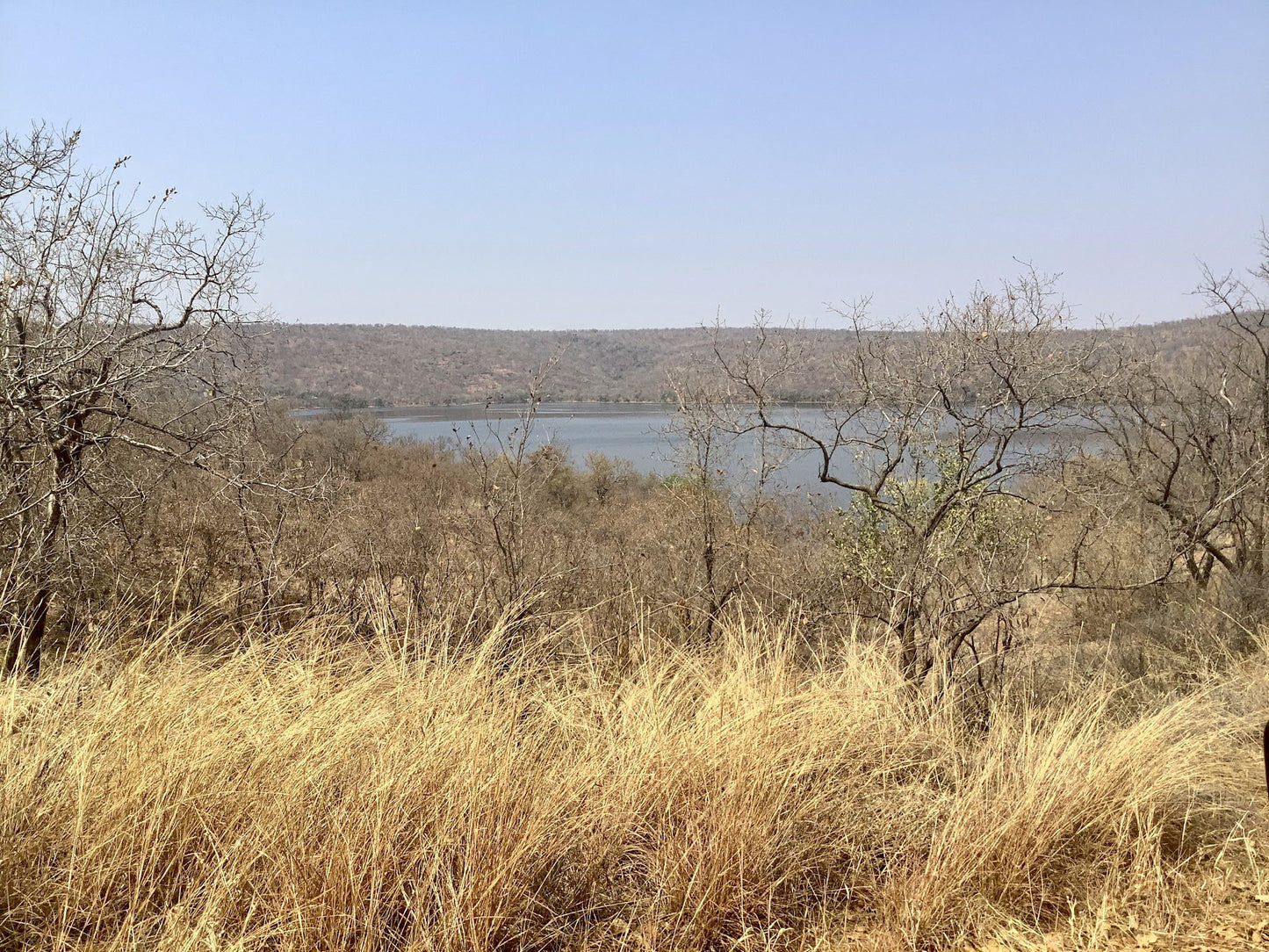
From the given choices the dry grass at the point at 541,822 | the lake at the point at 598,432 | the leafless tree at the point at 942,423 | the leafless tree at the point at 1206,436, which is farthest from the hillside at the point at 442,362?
the dry grass at the point at 541,822

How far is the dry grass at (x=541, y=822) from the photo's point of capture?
2258 millimetres

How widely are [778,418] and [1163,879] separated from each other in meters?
7.31

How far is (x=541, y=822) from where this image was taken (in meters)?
2.54

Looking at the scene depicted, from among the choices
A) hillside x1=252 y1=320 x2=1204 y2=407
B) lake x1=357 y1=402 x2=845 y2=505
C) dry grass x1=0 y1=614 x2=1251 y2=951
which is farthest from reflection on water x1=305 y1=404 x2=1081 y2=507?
dry grass x1=0 y1=614 x2=1251 y2=951

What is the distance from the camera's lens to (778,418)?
989cm

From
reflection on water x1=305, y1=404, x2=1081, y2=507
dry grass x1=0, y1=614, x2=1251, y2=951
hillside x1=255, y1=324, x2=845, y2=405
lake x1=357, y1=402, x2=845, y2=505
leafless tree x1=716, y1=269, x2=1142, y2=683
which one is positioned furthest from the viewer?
hillside x1=255, y1=324, x2=845, y2=405

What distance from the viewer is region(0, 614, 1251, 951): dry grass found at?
2258 mm

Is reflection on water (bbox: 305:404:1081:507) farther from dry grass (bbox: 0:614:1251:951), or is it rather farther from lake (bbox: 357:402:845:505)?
dry grass (bbox: 0:614:1251:951)

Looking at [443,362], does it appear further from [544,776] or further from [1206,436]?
[544,776]

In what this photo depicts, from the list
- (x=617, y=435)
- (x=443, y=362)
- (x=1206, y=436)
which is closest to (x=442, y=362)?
(x=443, y=362)

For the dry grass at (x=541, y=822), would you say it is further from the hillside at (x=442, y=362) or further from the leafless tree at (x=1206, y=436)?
the hillside at (x=442, y=362)

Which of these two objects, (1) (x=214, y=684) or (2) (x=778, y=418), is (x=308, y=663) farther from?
(2) (x=778, y=418)

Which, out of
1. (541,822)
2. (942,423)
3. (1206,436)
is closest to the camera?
(541,822)

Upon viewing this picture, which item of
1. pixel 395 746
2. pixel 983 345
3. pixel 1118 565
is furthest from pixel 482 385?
pixel 395 746
